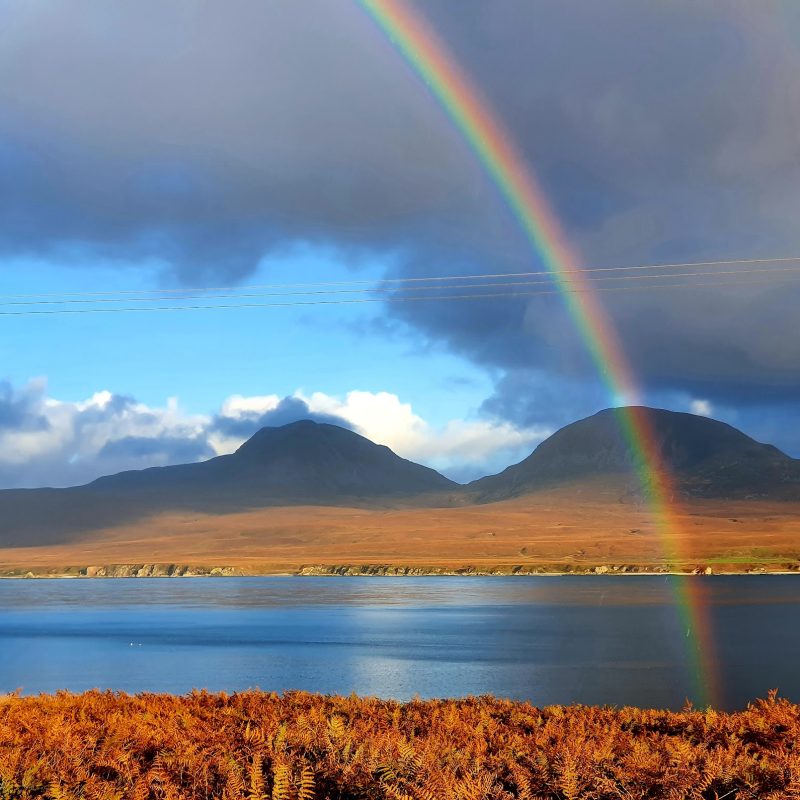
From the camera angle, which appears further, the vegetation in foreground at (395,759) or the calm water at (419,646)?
the calm water at (419,646)

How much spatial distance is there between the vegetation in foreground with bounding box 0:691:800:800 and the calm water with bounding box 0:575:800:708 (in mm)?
21186

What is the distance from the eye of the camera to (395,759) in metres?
9.19

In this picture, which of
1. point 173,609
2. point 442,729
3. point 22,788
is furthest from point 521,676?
point 173,609

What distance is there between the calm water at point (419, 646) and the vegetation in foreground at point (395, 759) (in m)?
21.2

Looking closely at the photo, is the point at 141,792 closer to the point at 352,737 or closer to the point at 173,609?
the point at 352,737

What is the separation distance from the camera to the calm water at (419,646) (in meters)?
38.9

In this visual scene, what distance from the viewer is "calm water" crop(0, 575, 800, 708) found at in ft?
128

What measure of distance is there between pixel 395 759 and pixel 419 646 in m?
50.6

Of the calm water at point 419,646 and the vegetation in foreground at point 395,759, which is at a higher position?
the vegetation in foreground at point 395,759

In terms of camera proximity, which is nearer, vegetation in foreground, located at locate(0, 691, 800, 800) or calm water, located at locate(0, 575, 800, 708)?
vegetation in foreground, located at locate(0, 691, 800, 800)

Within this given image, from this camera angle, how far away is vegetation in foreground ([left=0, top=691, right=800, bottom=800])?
8.53m

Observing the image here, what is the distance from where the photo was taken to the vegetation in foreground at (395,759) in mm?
8531

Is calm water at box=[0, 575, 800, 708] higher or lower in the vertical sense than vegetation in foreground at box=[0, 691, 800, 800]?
lower

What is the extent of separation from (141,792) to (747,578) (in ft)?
509
